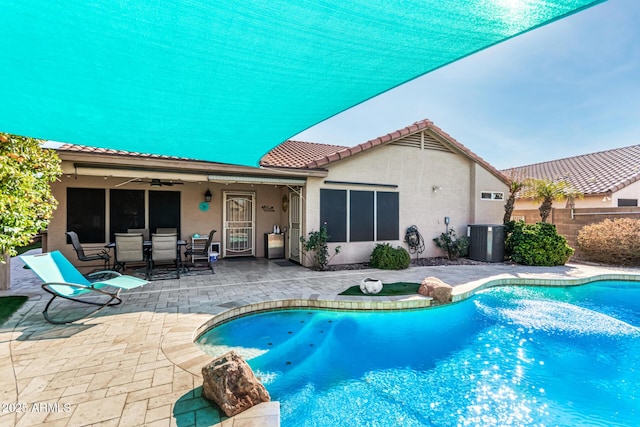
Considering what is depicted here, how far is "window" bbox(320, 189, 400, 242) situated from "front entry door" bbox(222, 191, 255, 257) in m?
3.79

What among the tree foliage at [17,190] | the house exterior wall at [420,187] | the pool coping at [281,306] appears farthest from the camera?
the house exterior wall at [420,187]

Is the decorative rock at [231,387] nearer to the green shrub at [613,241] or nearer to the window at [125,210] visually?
the window at [125,210]

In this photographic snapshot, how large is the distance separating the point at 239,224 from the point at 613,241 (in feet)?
52.1

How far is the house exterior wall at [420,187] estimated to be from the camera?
446 inches

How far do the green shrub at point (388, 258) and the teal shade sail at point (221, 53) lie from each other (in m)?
8.12

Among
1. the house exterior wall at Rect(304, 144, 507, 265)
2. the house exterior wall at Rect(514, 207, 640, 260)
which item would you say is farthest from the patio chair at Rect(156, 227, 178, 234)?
the house exterior wall at Rect(514, 207, 640, 260)

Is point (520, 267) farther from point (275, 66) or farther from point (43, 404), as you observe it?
point (43, 404)

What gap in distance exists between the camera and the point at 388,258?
35.5ft

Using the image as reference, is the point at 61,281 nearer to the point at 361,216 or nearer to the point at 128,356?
the point at 128,356

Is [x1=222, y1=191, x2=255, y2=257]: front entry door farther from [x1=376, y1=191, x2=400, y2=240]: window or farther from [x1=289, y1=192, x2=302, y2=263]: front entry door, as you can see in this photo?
[x1=376, y1=191, x2=400, y2=240]: window

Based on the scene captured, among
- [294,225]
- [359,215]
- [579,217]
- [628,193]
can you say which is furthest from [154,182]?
[628,193]

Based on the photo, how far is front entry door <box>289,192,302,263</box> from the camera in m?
11.5

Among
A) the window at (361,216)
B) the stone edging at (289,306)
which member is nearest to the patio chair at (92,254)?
the stone edging at (289,306)

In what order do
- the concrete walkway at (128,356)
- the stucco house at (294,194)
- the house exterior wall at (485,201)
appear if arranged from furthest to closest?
the house exterior wall at (485,201) → the stucco house at (294,194) → the concrete walkway at (128,356)
